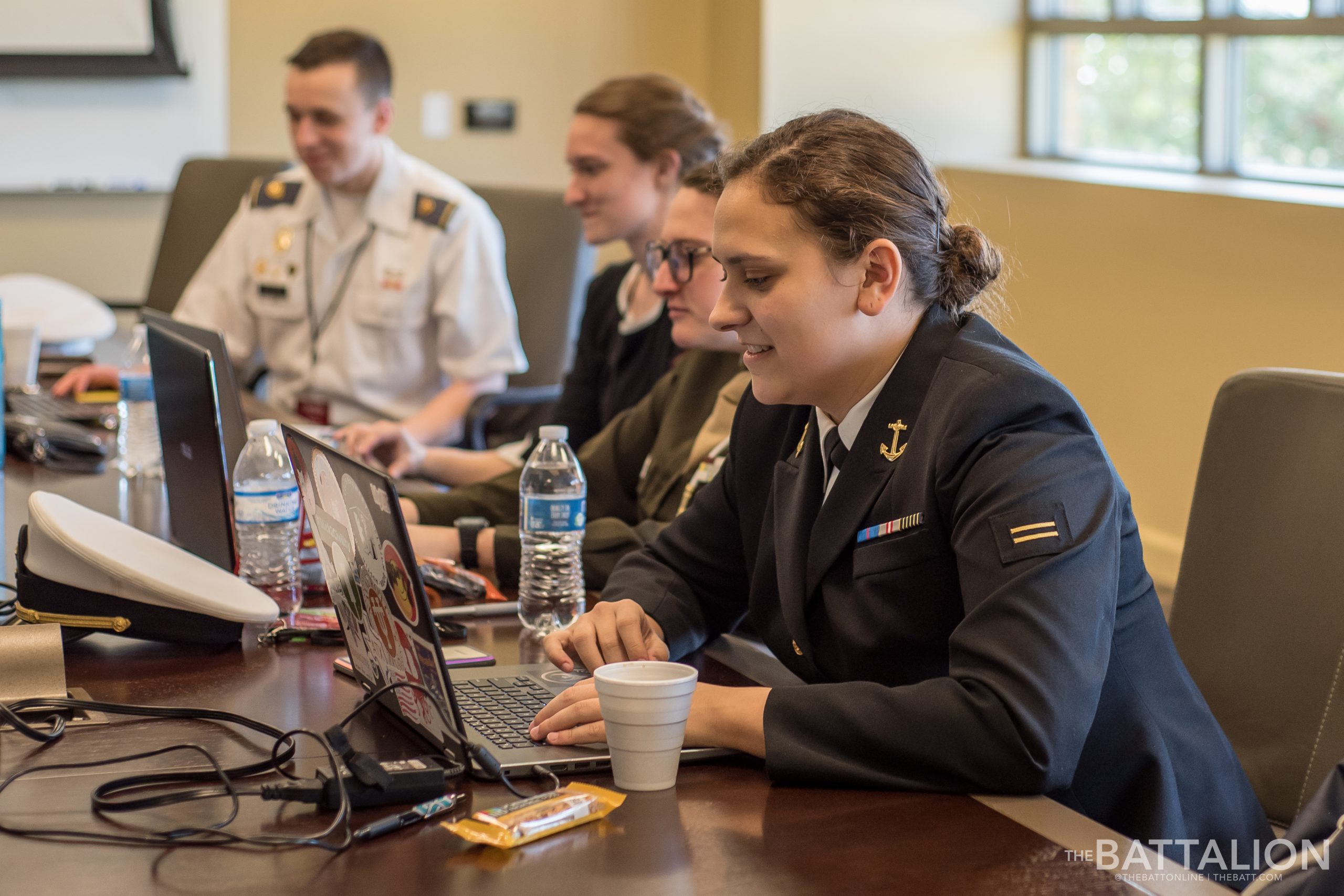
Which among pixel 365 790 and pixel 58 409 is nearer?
pixel 365 790

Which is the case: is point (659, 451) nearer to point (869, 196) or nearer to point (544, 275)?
point (869, 196)

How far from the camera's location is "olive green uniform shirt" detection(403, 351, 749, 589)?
176 centimetres

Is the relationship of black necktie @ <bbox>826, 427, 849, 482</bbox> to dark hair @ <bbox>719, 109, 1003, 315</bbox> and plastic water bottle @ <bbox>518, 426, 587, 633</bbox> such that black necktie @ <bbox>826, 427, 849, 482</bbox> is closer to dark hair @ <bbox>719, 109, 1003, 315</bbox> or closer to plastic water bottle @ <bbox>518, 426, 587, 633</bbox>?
dark hair @ <bbox>719, 109, 1003, 315</bbox>

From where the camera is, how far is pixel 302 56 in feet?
10.6

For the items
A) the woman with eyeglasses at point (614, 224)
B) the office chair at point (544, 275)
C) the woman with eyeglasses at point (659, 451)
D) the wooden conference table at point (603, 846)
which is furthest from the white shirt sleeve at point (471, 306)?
the wooden conference table at point (603, 846)

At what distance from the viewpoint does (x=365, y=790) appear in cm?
101

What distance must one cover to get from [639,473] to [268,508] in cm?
64

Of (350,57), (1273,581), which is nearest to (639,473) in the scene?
(1273,581)

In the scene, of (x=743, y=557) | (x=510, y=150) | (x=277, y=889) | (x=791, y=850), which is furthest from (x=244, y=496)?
(x=510, y=150)

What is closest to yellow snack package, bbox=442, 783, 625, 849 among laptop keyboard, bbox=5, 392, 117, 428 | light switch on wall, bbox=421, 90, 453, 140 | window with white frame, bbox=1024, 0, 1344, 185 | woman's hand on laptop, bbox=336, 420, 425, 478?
woman's hand on laptop, bbox=336, 420, 425, 478

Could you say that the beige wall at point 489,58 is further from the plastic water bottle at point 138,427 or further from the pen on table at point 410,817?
the pen on table at point 410,817

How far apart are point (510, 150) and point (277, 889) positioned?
4.59m

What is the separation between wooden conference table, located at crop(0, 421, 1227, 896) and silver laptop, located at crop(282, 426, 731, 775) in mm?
45

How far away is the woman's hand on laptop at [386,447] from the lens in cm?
239
